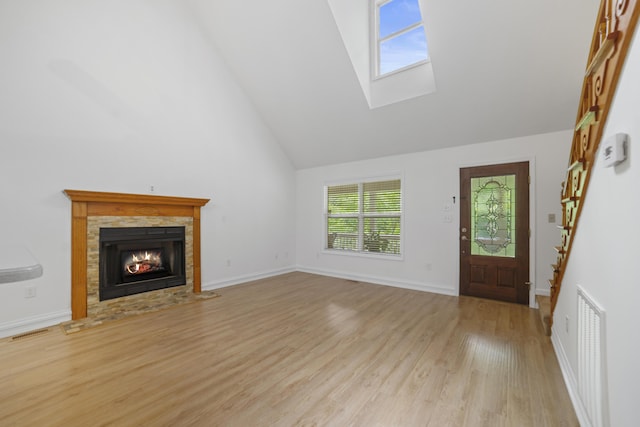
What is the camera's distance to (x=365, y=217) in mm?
5734

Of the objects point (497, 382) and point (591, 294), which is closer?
point (591, 294)

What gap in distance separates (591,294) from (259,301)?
369 centimetres

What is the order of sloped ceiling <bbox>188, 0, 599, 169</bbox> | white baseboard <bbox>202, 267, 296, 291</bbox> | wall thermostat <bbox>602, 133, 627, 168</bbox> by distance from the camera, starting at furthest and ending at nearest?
white baseboard <bbox>202, 267, 296, 291</bbox> → sloped ceiling <bbox>188, 0, 599, 169</bbox> → wall thermostat <bbox>602, 133, 627, 168</bbox>

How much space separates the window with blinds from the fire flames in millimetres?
3333

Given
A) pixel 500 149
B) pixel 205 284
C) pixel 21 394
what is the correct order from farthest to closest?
pixel 205 284, pixel 500 149, pixel 21 394

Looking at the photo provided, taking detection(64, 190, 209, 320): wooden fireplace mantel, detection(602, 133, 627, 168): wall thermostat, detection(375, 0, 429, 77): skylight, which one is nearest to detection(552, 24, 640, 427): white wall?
detection(602, 133, 627, 168): wall thermostat

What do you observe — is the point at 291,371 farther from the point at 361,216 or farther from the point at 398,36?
the point at 398,36

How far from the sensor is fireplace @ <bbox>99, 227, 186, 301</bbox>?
372cm

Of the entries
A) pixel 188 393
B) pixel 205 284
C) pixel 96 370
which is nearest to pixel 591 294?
pixel 188 393

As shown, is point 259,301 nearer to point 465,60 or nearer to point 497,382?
point 497,382

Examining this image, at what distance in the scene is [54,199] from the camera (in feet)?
10.8

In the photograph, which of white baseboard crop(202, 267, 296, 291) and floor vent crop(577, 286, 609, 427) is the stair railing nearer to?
floor vent crop(577, 286, 609, 427)

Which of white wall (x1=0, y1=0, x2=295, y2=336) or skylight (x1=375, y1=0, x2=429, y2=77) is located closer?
white wall (x1=0, y1=0, x2=295, y2=336)

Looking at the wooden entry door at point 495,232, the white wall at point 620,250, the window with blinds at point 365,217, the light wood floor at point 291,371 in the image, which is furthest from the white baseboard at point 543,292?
the white wall at point 620,250
